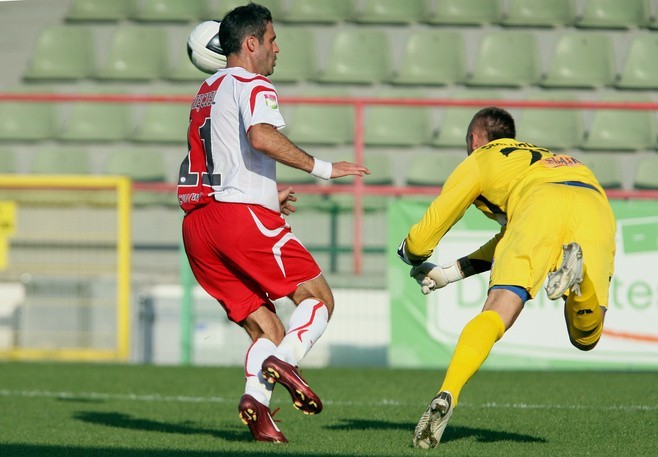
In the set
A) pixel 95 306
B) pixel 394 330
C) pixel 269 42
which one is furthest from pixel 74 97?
pixel 269 42

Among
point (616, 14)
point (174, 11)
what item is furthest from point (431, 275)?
point (174, 11)

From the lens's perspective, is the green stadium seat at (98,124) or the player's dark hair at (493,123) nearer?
the player's dark hair at (493,123)

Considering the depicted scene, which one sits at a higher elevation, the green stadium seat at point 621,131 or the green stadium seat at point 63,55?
the green stadium seat at point 63,55

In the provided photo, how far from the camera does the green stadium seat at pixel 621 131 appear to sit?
12.2 m

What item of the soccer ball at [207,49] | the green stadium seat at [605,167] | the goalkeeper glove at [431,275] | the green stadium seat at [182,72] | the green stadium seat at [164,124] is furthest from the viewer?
the green stadium seat at [182,72]

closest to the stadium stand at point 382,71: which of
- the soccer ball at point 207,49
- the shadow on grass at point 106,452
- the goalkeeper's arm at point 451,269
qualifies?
the soccer ball at point 207,49

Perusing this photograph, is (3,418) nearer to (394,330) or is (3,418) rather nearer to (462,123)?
(394,330)

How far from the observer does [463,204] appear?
17.1 ft

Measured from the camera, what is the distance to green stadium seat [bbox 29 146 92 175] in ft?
41.8

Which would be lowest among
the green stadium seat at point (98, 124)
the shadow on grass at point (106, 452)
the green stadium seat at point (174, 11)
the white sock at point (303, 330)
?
the shadow on grass at point (106, 452)

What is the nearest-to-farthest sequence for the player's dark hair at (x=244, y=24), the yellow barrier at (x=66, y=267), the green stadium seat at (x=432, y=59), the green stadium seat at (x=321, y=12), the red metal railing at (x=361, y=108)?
1. the player's dark hair at (x=244, y=24)
2. the red metal railing at (x=361, y=108)
3. the yellow barrier at (x=66, y=267)
4. the green stadium seat at (x=432, y=59)
5. the green stadium seat at (x=321, y=12)

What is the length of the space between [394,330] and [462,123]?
3.20 metres

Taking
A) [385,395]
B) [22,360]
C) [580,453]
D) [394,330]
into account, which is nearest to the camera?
[580,453]

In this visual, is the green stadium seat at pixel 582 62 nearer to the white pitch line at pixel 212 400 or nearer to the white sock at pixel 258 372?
the white pitch line at pixel 212 400
